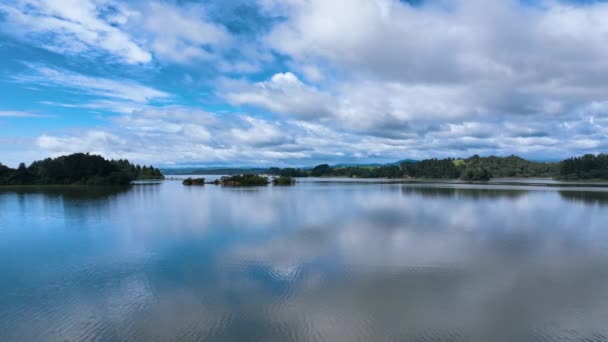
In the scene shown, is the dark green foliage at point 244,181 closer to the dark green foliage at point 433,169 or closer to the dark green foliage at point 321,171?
the dark green foliage at point 433,169

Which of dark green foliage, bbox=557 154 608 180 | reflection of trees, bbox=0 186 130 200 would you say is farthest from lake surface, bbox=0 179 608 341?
dark green foliage, bbox=557 154 608 180

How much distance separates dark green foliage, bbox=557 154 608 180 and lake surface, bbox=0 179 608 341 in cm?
7425

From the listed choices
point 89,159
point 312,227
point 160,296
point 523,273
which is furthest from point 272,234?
point 89,159

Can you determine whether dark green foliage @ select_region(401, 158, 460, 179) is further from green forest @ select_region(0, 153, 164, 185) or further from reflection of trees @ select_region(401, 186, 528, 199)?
green forest @ select_region(0, 153, 164, 185)

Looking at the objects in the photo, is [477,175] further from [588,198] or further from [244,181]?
[244,181]

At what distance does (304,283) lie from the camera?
7.77 meters

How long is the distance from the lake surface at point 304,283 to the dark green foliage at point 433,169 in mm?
84489

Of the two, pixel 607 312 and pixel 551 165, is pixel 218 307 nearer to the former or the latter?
pixel 607 312

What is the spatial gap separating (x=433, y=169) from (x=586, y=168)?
111 ft

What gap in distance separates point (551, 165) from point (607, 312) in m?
123

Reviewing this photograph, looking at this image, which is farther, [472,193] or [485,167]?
[485,167]

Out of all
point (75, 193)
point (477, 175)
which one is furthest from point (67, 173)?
point (477, 175)

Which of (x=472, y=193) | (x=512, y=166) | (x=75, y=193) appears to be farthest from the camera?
(x=512, y=166)

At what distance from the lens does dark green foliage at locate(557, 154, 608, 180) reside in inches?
2879
